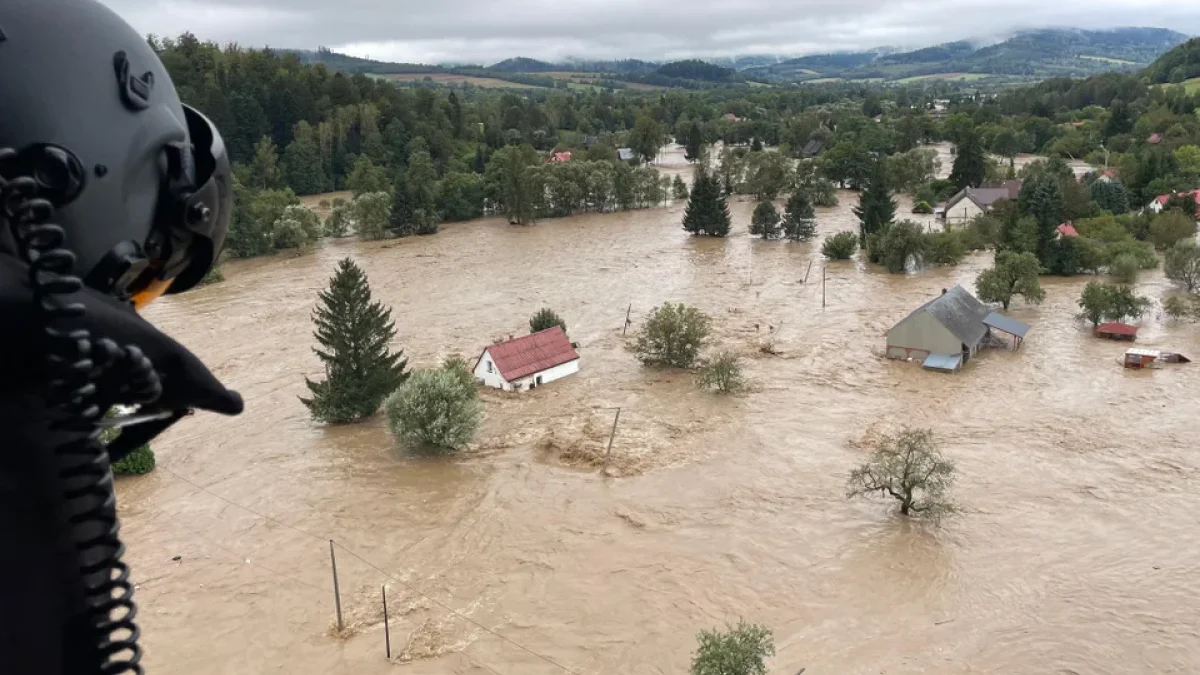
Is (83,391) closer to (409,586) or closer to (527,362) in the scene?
(409,586)

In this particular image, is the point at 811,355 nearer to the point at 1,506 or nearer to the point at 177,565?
the point at 177,565

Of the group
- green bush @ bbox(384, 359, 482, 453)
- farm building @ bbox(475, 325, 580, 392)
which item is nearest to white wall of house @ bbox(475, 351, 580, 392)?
farm building @ bbox(475, 325, 580, 392)

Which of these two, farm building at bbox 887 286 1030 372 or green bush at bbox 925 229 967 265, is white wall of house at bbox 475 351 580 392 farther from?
green bush at bbox 925 229 967 265

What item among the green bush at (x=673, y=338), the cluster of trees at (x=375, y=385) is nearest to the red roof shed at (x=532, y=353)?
the cluster of trees at (x=375, y=385)


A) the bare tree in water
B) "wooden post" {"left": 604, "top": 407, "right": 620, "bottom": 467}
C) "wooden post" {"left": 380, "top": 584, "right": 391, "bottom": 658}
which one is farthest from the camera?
"wooden post" {"left": 604, "top": 407, "right": 620, "bottom": 467}

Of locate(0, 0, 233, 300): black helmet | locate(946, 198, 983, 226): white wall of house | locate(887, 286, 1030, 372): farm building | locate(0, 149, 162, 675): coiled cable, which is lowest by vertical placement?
locate(946, 198, 983, 226): white wall of house

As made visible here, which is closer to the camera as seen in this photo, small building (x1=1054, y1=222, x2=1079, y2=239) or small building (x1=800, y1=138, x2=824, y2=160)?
small building (x1=1054, y1=222, x2=1079, y2=239)

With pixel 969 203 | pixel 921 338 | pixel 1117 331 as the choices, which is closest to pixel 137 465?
pixel 921 338
